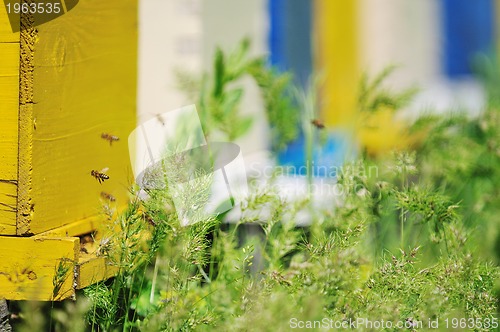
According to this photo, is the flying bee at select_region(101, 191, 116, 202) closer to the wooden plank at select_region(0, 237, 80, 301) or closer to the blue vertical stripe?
the wooden plank at select_region(0, 237, 80, 301)

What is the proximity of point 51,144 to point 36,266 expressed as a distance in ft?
0.98

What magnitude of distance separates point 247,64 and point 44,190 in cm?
101

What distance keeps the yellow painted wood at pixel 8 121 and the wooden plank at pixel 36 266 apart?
0.15ft

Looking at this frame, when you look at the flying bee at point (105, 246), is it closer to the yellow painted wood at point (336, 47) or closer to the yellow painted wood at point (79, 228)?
the yellow painted wood at point (79, 228)

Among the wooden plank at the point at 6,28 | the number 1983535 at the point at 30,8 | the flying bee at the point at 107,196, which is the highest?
the number 1983535 at the point at 30,8

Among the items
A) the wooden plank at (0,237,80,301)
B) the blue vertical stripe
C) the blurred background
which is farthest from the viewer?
the blue vertical stripe

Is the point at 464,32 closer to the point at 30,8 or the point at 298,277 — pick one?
the point at 298,277

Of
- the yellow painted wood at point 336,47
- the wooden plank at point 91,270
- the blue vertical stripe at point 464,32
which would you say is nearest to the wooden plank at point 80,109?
the wooden plank at point 91,270

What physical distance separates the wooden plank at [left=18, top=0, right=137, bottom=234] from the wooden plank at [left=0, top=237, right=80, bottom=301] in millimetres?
46

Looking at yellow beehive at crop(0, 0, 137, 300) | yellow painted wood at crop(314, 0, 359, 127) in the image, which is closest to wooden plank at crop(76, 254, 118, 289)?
yellow beehive at crop(0, 0, 137, 300)

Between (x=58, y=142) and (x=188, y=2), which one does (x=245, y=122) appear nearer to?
(x=58, y=142)

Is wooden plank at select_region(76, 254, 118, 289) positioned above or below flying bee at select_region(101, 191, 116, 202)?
below

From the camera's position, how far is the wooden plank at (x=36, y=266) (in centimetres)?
171

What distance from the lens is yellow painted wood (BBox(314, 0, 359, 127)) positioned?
4855 millimetres
